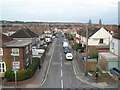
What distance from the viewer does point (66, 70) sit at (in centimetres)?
2339

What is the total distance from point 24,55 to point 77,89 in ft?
29.0

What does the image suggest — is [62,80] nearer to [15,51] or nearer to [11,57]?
[15,51]

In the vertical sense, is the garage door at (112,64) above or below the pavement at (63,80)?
above

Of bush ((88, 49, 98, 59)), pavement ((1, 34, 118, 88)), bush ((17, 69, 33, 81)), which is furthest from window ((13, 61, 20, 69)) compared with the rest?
bush ((88, 49, 98, 59))

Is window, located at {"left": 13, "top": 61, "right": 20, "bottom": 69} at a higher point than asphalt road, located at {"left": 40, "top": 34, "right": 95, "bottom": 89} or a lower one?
higher

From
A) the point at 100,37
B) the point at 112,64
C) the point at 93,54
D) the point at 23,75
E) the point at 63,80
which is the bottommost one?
the point at 63,80

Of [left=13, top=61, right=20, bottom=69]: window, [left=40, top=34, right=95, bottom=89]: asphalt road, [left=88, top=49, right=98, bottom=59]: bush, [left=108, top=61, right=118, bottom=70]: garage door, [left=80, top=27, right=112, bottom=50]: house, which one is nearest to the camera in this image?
[left=40, top=34, right=95, bottom=89]: asphalt road

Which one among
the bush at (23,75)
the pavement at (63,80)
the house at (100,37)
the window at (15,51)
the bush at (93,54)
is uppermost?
the house at (100,37)

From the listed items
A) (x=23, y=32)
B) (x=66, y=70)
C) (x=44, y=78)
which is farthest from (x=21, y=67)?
(x=23, y=32)

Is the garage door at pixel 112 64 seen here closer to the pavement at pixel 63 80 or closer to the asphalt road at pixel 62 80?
the pavement at pixel 63 80

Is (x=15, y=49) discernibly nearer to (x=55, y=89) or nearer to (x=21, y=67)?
(x=21, y=67)

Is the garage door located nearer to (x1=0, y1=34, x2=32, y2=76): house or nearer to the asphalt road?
the asphalt road

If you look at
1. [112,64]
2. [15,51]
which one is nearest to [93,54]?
[112,64]

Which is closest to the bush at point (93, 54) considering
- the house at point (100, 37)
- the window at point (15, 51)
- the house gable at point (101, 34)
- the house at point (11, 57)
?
the house at point (100, 37)
